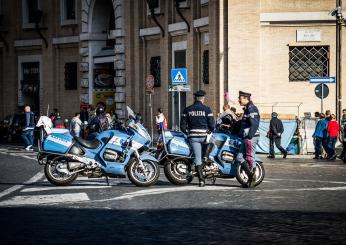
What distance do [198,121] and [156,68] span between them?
2369 centimetres

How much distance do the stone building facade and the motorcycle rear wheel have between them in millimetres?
Answer: 16496

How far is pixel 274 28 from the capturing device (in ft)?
118

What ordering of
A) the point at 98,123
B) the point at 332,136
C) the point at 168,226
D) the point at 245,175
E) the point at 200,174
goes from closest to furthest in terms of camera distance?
the point at 168,226, the point at 200,174, the point at 245,175, the point at 332,136, the point at 98,123

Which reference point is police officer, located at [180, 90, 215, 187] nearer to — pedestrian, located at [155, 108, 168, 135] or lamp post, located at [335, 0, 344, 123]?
lamp post, located at [335, 0, 344, 123]

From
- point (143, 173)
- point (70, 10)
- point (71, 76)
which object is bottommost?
point (143, 173)

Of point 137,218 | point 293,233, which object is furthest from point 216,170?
point 293,233

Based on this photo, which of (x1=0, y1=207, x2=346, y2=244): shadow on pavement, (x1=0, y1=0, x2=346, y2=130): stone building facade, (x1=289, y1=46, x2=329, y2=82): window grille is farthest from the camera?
(x1=289, y1=46, x2=329, y2=82): window grille

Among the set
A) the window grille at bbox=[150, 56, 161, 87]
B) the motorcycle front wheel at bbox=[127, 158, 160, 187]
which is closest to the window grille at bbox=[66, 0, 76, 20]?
the window grille at bbox=[150, 56, 161, 87]

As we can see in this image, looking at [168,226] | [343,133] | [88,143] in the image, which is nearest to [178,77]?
[343,133]

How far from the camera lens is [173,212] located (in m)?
13.8

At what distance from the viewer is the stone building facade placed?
35.7m

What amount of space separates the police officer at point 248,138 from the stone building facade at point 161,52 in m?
Result: 17.1

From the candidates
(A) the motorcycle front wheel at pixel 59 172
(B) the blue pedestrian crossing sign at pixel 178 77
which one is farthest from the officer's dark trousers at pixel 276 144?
(A) the motorcycle front wheel at pixel 59 172

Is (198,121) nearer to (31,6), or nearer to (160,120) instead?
(160,120)
